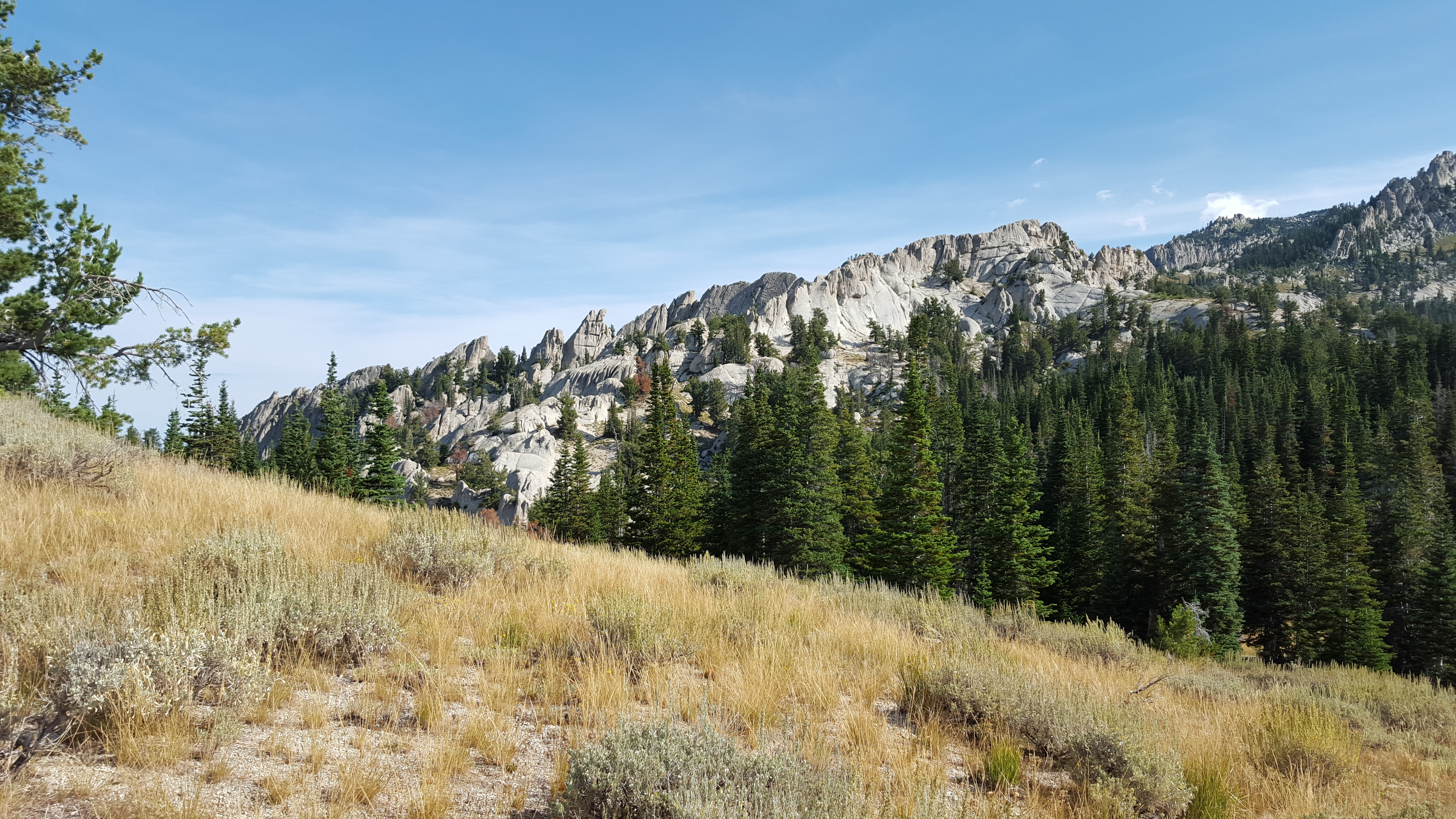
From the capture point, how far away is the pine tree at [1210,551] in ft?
126

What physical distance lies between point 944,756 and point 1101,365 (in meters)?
142

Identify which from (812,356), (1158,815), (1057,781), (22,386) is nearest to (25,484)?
(1057,781)

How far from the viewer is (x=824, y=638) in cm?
674

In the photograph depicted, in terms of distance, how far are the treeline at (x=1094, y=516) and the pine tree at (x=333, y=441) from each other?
1764 centimetres

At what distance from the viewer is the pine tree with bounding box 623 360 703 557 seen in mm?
44094

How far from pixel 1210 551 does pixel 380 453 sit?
56.1 m

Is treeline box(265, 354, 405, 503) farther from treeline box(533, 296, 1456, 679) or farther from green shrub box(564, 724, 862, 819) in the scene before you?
green shrub box(564, 724, 862, 819)

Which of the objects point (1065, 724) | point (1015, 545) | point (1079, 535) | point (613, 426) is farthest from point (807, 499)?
point (613, 426)

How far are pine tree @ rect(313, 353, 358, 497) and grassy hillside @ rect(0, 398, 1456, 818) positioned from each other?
42.6 meters

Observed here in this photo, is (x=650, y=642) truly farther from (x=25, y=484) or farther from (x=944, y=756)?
(x=25, y=484)

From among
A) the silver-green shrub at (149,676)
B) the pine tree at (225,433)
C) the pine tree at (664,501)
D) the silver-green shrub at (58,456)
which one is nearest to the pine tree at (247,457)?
the pine tree at (225,433)

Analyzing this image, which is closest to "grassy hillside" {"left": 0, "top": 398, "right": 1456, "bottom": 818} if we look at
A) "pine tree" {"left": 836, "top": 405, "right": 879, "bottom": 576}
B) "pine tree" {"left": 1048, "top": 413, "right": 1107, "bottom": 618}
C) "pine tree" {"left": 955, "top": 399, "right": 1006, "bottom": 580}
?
"pine tree" {"left": 836, "top": 405, "right": 879, "bottom": 576}

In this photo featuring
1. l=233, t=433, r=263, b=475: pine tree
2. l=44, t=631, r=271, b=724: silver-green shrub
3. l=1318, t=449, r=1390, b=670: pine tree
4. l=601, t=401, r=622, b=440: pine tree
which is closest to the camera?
l=44, t=631, r=271, b=724: silver-green shrub

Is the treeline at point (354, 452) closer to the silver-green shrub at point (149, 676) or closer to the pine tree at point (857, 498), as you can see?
the pine tree at point (857, 498)
